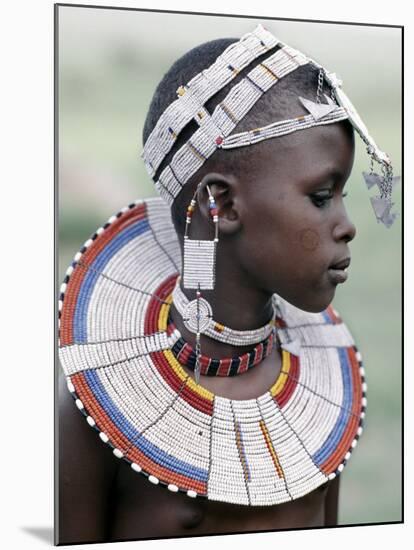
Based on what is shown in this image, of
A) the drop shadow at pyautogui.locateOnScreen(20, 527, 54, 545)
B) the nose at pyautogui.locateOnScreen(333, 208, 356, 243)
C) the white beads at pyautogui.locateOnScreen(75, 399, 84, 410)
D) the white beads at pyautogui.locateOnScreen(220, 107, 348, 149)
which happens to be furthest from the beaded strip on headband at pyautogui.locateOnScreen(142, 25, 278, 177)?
the drop shadow at pyautogui.locateOnScreen(20, 527, 54, 545)

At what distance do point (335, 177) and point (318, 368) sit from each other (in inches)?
25.8

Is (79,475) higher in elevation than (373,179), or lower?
lower

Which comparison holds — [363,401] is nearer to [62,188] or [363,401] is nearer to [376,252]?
[376,252]

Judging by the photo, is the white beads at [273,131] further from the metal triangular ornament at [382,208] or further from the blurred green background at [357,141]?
the blurred green background at [357,141]

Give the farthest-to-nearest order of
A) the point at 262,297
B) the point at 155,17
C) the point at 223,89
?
the point at 155,17 < the point at 262,297 < the point at 223,89

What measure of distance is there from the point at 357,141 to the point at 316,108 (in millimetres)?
760

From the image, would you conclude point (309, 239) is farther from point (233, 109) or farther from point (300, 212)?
point (233, 109)

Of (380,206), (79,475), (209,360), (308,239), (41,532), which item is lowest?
(41,532)

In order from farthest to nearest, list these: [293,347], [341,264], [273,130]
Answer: [293,347] < [341,264] < [273,130]

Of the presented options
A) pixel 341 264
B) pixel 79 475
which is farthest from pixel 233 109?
pixel 79 475

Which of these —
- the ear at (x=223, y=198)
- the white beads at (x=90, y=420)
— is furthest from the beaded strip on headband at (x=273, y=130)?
the white beads at (x=90, y=420)

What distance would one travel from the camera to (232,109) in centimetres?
266

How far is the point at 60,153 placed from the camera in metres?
2.97

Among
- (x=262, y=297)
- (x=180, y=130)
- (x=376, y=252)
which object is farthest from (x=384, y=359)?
(x=180, y=130)
